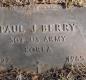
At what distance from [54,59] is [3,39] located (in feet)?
2.44

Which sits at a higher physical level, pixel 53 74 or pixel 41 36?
pixel 41 36

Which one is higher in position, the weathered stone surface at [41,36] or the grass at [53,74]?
the weathered stone surface at [41,36]

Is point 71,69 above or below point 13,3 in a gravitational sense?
below

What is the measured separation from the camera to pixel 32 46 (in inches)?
486

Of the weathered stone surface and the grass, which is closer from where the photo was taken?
the grass

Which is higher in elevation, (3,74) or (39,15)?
(39,15)

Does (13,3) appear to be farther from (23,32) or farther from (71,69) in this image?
(71,69)

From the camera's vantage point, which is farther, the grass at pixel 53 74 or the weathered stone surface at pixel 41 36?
the weathered stone surface at pixel 41 36

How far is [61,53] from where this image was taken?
12344 millimetres

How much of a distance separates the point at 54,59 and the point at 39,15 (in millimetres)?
632

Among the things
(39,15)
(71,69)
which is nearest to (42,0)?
(39,15)

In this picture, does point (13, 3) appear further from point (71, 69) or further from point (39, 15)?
point (71, 69)

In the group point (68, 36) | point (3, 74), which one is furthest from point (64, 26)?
point (3, 74)

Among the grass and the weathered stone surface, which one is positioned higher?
the weathered stone surface
